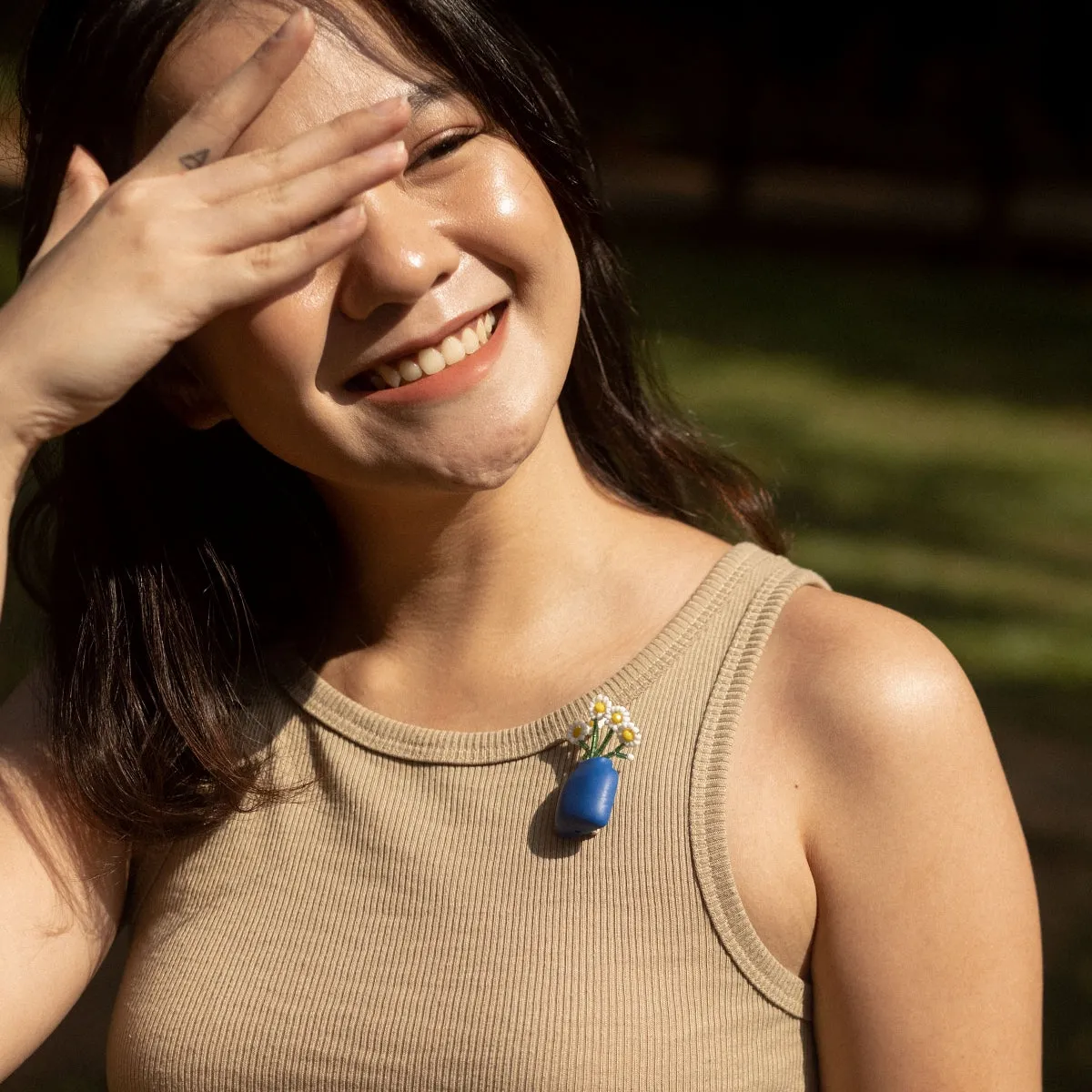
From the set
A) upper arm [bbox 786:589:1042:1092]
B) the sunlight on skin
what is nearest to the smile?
upper arm [bbox 786:589:1042:1092]

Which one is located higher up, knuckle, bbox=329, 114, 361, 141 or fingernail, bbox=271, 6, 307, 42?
fingernail, bbox=271, 6, 307, 42

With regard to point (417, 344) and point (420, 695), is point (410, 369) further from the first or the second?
point (420, 695)

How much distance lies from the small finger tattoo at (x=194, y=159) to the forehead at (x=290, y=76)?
81mm

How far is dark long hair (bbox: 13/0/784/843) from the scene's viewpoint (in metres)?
2.20

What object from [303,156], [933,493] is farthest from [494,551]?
[933,493]

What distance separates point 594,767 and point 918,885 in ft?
1.37

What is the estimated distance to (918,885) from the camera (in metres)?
2.00

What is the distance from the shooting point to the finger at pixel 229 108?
1897 millimetres

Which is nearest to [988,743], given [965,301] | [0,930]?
[0,930]

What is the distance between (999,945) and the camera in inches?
78.9

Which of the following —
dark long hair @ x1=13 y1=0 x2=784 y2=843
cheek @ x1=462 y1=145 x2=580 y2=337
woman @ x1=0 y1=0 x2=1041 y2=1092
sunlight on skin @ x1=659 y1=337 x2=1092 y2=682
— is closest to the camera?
woman @ x1=0 y1=0 x2=1041 y2=1092

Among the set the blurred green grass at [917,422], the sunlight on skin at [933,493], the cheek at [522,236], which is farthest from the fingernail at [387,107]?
the sunlight on skin at [933,493]

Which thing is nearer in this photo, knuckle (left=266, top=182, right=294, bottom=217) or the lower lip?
knuckle (left=266, top=182, right=294, bottom=217)

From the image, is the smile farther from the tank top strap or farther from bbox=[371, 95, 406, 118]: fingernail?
the tank top strap
